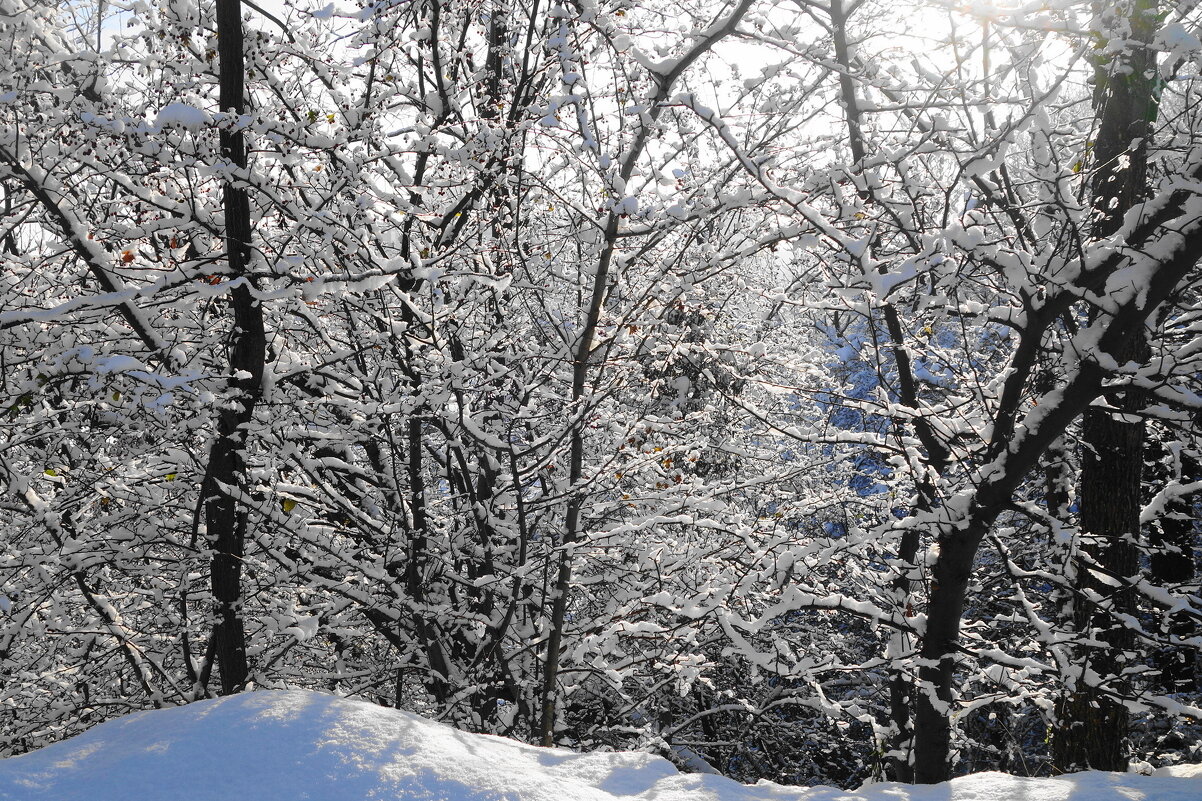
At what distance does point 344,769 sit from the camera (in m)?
1.88

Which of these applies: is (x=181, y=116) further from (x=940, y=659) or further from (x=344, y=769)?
(x=940, y=659)

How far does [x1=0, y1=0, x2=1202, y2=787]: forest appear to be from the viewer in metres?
3.85

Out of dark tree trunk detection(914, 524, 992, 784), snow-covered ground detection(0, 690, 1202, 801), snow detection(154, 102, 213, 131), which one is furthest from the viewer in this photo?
dark tree trunk detection(914, 524, 992, 784)

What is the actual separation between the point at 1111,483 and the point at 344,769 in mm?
4958

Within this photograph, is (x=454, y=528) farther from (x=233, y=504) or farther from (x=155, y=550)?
(x=155, y=550)

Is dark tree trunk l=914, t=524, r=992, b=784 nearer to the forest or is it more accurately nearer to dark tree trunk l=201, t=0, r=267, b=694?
the forest

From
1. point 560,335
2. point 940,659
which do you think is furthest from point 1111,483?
point 560,335

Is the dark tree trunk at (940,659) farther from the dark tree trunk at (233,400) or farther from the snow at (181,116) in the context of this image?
the snow at (181,116)

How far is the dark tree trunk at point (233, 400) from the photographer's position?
15.1 feet

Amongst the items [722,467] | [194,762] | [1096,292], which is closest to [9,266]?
[194,762]

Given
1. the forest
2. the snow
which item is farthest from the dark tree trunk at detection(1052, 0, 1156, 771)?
the snow

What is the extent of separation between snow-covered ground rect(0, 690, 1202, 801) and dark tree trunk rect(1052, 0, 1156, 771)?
2177 mm

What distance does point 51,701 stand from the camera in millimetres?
7262

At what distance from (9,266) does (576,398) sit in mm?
3947
